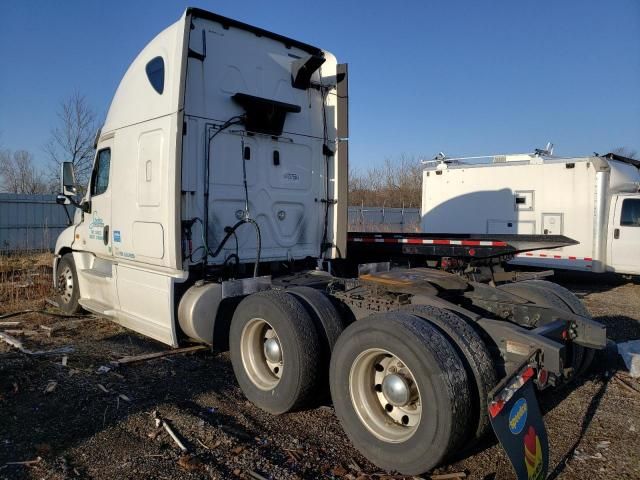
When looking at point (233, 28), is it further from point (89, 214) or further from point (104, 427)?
point (104, 427)

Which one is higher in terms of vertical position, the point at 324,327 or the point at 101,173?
the point at 101,173

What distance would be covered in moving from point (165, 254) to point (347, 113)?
297 centimetres

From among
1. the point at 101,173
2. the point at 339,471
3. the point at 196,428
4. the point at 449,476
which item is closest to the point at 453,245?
the point at 449,476

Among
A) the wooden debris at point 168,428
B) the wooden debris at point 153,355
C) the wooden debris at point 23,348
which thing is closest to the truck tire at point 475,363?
the wooden debris at point 168,428

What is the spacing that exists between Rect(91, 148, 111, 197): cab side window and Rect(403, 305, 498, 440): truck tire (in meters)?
5.22

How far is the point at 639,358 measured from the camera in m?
5.41

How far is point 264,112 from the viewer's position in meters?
5.95

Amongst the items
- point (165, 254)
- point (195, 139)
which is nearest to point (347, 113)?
Result: point (195, 139)

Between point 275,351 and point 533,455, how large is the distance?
87.3 inches

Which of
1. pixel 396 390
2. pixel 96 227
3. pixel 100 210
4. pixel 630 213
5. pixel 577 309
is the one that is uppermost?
pixel 630 213

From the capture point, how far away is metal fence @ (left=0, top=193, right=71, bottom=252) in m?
19.7

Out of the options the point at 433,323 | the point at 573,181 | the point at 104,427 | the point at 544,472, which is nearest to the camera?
the point at 544,472

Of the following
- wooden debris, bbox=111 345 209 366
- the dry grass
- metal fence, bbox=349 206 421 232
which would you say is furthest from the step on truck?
metal fence, bbox=349 206 421 232

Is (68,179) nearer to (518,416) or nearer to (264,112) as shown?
(264,112)
